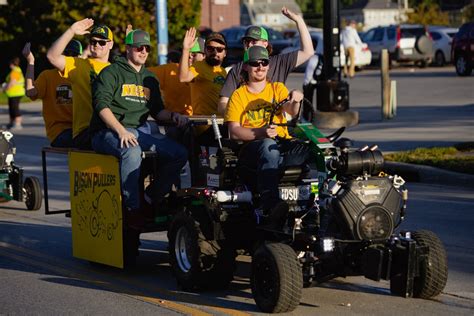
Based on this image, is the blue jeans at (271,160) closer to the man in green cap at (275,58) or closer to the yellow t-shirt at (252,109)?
the yellow t-shirt at (252,109)

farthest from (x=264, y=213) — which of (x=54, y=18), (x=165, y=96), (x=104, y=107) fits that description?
(x=54, y=18)

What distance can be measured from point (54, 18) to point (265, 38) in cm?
3016

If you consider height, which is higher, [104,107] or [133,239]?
[104,107]

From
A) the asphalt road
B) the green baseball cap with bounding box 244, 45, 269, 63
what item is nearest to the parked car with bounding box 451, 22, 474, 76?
the asphalt road

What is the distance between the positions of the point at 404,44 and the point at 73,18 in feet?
45.6

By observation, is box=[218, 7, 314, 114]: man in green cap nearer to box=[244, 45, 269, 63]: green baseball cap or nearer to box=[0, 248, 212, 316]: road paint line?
box=[244, 45, 269, 63]: green baseball cap

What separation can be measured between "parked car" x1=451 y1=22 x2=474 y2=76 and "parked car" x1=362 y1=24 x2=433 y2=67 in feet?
19.5

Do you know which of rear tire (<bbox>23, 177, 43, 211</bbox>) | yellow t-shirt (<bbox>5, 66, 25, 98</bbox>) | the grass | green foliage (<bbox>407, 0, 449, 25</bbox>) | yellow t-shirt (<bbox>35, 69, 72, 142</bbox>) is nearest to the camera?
yellow t-shirt (<bbox>35, 69, 72, 142</bbox>)

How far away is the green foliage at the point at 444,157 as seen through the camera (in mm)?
14375

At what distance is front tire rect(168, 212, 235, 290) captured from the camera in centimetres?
834

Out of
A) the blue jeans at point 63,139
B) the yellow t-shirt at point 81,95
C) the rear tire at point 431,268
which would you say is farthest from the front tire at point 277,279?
the blue jeans at point 63,139

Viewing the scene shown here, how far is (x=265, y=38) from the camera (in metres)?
9.81

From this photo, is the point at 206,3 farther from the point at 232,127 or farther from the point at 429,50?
the point at 232,127

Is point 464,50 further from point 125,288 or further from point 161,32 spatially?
point 125,288
